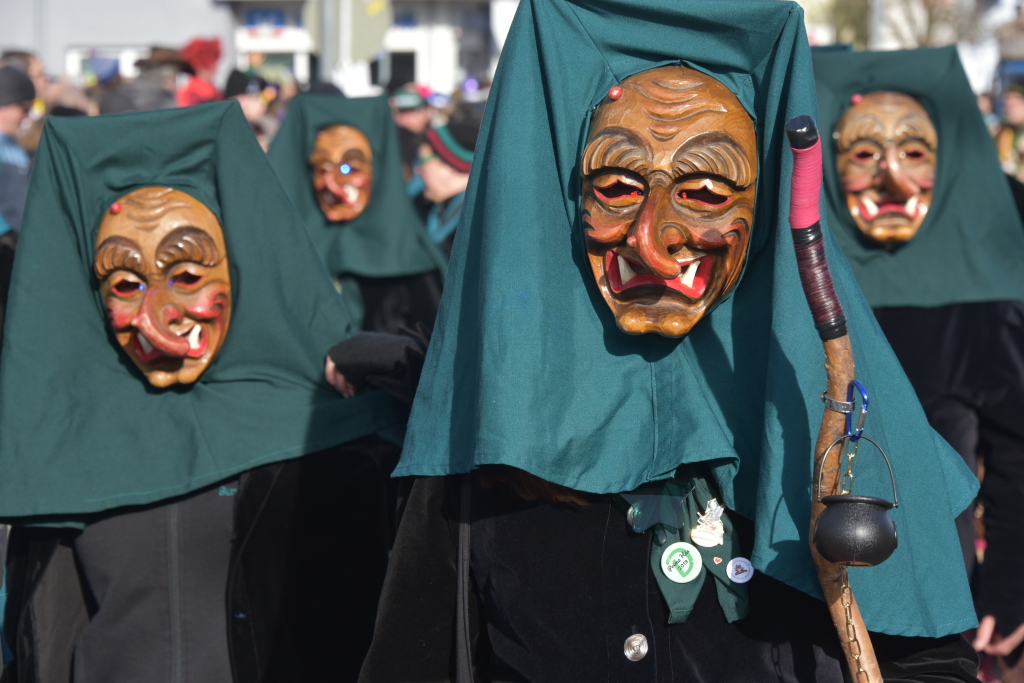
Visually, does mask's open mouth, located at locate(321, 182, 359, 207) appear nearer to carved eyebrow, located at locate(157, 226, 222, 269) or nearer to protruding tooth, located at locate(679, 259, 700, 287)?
carved eyebrow, located at locate(157, 226, 222, 269)

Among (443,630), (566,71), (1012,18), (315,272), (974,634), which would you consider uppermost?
(1012,18)

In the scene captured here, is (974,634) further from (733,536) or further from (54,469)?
(54,469)

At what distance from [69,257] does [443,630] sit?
5.00 ft

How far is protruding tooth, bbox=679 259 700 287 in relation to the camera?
2172 mm

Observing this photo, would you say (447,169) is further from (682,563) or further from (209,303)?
(682,563)

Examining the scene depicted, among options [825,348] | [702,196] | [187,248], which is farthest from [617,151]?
[187,248]

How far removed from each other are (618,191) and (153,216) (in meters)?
1.43

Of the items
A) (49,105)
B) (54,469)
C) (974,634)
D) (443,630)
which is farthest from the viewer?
(49,105)

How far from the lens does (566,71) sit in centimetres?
227

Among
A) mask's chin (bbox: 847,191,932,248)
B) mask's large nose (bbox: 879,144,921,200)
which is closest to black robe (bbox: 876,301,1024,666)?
mask's chin (bbox: 847,191,932,248)

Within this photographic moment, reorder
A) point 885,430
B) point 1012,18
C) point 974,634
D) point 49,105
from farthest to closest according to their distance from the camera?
point 1012,18 → point 49,105 → point 974,634 → point 885,430

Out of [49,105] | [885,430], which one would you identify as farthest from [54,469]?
[49,105]

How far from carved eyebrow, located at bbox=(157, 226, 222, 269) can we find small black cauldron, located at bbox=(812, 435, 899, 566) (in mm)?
1914

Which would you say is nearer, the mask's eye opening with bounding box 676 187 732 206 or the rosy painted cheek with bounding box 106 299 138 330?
the mask's eye opening with bounding box 676 187 732 206
